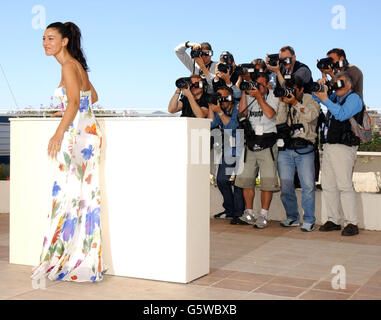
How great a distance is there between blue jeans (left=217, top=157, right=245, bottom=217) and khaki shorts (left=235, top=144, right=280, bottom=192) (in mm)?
231

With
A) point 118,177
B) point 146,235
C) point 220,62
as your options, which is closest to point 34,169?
point 118,177

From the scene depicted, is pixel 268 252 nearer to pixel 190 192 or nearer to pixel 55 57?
pixel 190 192

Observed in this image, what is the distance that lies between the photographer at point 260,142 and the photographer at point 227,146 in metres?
0.15

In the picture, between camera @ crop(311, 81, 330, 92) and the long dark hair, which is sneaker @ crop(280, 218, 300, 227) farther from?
the long dark hair

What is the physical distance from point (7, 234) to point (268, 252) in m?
2.84

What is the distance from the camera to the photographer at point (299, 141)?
6.64 meters

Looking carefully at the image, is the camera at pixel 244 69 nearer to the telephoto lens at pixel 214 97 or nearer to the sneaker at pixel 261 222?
the telephoto lens at pixel 214 97

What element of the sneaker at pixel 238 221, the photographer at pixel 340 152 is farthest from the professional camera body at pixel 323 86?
the sneaker at pixel 238 221

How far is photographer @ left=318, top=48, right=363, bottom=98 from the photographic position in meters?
6.70

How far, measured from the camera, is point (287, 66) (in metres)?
6.89

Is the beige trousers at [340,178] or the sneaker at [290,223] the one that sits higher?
the beige trousers at [340,178]

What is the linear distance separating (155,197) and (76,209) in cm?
58

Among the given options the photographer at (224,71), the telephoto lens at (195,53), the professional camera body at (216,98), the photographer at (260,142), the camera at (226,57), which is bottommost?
the photographer at (260,142)

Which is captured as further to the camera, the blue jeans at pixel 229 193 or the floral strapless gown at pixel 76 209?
the blue jeans at pixel 229 193
